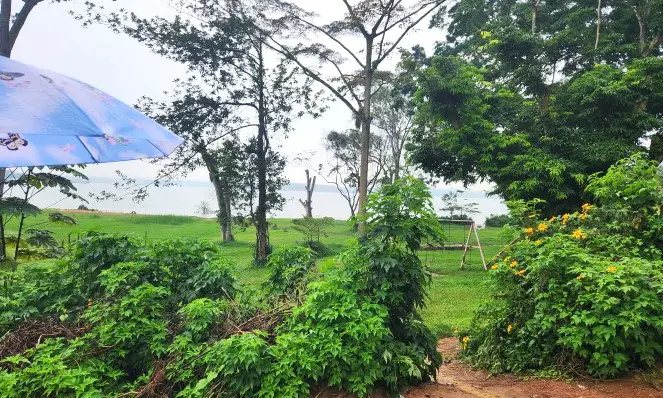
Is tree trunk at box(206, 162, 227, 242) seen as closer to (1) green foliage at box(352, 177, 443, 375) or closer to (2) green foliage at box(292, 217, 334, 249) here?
(2) green foliage at box(292, 217, 334, 249)

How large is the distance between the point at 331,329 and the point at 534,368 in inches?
74.0

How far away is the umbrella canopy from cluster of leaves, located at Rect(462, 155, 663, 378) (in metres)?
3.04

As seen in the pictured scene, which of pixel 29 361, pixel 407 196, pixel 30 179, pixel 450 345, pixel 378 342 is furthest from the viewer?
pixel 450 345

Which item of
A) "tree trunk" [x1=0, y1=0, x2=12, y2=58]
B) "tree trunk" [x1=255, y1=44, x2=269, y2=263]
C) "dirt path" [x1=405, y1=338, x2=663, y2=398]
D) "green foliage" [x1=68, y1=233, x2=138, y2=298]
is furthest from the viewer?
"tree trunk" [x1=255, y1=44, x2=269, y2=263]

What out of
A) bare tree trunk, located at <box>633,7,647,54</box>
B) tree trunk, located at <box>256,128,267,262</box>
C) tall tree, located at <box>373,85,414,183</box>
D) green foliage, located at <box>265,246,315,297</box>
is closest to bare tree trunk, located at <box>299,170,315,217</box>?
tall tree, located at <box>373,85,414,183</box>

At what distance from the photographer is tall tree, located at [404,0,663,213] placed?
9.52 metres

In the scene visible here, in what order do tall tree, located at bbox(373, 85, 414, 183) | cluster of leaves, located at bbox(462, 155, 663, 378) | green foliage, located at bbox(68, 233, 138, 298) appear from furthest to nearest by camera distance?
1. tall tree, located at bbox(373, 85, 414, 183)
2. green foliage, located at bbox(68, 233, 138, 298)
3. cluster of leaves, located at bbox(462, 155, 663, 378)

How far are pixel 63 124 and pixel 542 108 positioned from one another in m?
11.1

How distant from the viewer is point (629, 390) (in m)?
2.81

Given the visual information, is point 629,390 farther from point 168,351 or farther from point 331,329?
point 168,351

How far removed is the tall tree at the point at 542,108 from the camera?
9523 mm

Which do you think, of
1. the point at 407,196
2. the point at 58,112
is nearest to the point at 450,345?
the point at 407,196

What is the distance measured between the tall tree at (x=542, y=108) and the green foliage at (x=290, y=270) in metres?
7.50

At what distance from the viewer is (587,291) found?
3.08 m
